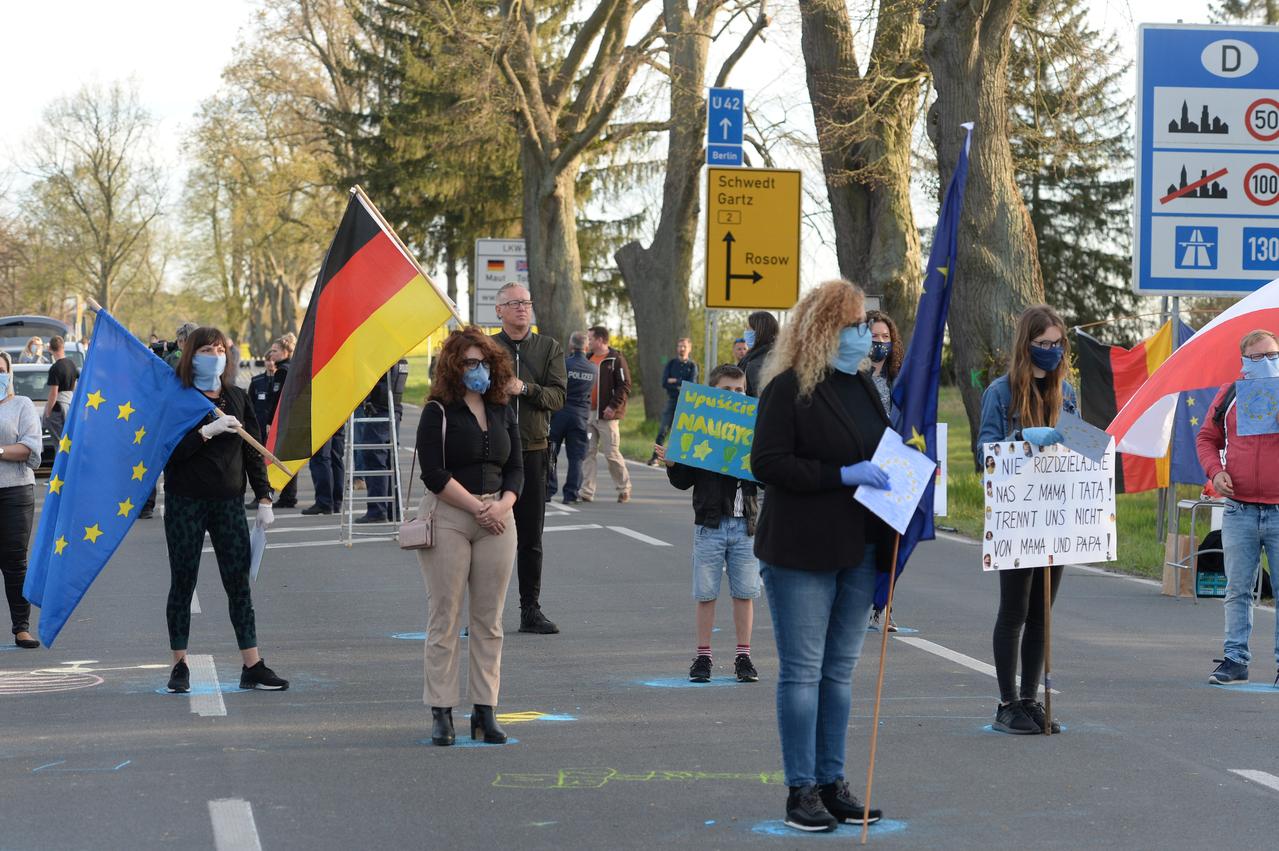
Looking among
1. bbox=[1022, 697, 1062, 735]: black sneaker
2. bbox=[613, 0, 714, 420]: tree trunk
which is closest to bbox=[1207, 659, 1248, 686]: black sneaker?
bbox=[1022, 697, 1062, 735]: black sneaker

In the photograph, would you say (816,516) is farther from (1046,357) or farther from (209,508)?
(209,508)

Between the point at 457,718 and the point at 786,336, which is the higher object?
the point at 786,336

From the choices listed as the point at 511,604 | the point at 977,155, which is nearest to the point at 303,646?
the point at 511,604

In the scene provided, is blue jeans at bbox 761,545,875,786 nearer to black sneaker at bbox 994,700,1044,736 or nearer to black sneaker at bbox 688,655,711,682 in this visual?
black sneaker at bbox 994,700,1044,736

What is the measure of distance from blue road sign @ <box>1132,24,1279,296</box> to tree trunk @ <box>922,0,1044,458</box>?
545cm

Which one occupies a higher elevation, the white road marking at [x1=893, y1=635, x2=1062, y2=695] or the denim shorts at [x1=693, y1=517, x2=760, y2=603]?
the denim shorts at [x1=693, y1=517, x2=760, y2=603]

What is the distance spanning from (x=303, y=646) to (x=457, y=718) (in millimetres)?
2325

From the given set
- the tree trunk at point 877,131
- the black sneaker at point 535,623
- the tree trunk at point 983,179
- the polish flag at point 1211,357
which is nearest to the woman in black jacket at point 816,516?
the black sneaker at point 535,623

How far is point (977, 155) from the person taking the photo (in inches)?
803

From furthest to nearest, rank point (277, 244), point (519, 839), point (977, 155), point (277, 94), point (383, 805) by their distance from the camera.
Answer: point (277, 244) < point (277, 94) < point (977, 155) < point (383, 805) < point (519, 839)

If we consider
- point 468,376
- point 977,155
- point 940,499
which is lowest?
point 940,499

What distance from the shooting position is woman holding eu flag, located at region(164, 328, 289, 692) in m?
8.50

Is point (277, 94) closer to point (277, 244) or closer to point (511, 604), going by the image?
point (277, 244)

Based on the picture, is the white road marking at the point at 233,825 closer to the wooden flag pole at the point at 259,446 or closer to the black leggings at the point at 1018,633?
the wooden flag pole at the point at 259,446
